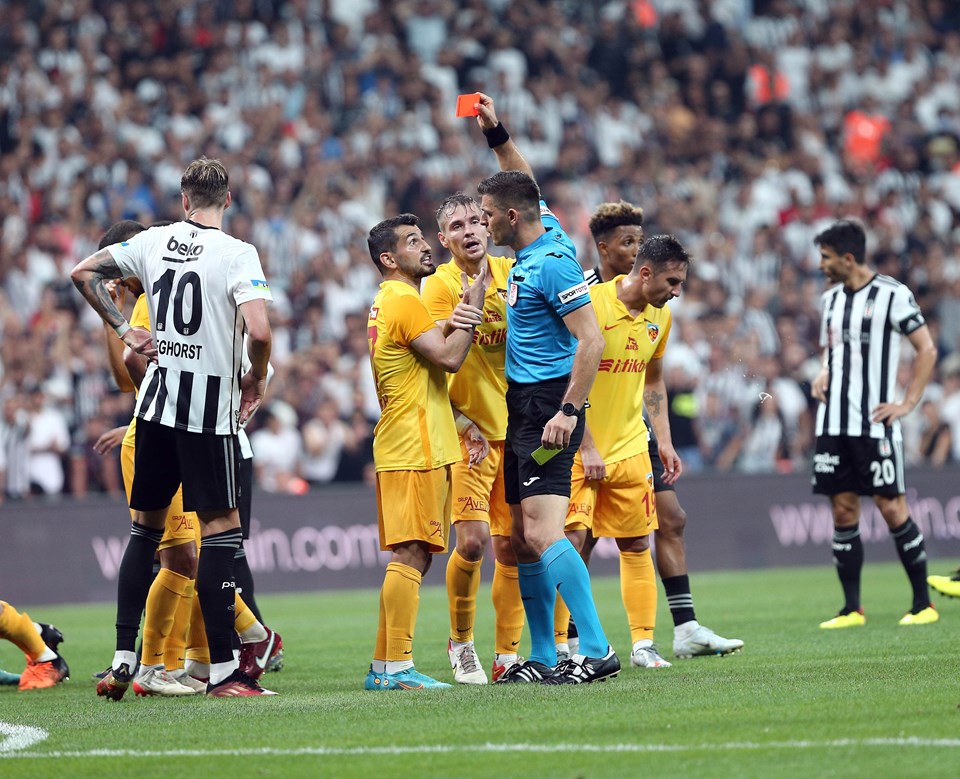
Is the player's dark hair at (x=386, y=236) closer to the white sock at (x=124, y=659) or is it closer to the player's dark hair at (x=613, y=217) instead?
the player's dark hair at (x=613, y=217)

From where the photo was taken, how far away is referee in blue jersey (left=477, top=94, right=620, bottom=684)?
Answer: 7293 millimetres

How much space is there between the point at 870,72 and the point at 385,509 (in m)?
21.0

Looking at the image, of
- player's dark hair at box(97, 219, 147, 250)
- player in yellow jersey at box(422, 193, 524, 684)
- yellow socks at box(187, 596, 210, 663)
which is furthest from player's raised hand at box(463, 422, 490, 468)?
player's dark hair at box(97, 219, 147, 250)

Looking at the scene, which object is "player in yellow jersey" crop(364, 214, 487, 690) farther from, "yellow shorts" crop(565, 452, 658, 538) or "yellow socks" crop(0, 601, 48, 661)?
"yellow socks" crop(0, 601, 48, 661)

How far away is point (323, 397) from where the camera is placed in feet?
58.7

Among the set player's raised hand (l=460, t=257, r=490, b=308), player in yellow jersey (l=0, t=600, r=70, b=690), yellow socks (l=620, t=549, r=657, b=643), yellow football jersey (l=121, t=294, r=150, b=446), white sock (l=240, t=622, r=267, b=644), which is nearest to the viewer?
player's raised hand (l=460, t=257, r=490, b=308)

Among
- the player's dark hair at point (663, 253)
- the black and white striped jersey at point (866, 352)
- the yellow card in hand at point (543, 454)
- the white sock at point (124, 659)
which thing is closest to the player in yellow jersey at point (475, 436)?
the yellow card in hand at point (543, 454)

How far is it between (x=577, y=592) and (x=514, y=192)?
6.47 ft

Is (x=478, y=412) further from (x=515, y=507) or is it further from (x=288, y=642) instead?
(x=288, y=642)

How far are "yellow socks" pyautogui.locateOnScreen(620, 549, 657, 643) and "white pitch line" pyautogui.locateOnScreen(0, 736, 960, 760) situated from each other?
3013 millimetres

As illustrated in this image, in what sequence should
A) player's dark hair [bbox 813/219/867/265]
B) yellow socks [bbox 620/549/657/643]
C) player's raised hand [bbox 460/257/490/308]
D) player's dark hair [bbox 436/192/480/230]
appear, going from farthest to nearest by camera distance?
player's dark hair [bbox 813/219/867/265] → yellow socks [bbox 620/549/657/643] → player's dark hair [bbox 436/192/480/230] → player's raised hand [bbox 460/257/490/308]

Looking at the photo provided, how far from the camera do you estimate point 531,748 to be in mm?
5547

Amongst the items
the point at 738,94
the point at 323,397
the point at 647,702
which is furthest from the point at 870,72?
the point at 647,702

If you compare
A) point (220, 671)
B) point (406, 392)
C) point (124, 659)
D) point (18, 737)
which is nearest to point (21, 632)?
point (124, 659)
